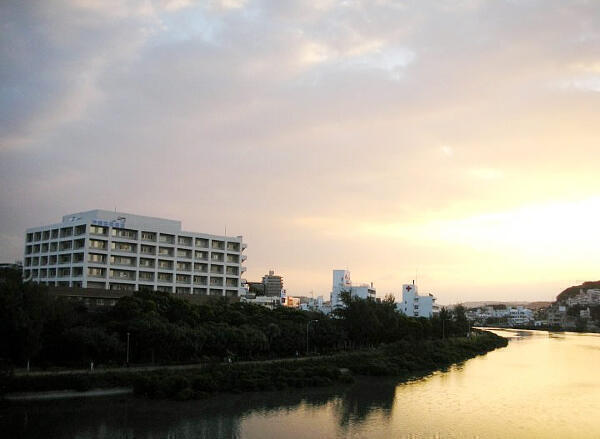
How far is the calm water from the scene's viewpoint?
2511cm

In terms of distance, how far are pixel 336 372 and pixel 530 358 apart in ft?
108

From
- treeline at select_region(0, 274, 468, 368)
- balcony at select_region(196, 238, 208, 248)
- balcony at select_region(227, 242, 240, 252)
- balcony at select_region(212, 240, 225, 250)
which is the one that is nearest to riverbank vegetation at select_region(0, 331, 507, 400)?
treeline at select_region(0, 274, 468, 368)

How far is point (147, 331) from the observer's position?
36344 millimetres

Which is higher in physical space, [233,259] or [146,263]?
[233,259]

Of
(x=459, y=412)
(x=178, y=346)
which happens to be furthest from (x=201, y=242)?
(x=459, y=412)

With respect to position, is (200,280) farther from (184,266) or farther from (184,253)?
(184,253)

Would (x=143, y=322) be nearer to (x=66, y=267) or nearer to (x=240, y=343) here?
(x=240, y=343)

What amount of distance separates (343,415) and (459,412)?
6.29 meters

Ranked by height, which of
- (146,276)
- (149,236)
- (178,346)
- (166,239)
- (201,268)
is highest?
(149,236)

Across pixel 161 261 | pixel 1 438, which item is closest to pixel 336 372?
pixel 1 438

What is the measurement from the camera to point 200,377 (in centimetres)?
3322

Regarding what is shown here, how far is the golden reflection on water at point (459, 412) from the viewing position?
85.1ft

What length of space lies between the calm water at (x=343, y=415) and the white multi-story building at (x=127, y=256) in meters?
29.3

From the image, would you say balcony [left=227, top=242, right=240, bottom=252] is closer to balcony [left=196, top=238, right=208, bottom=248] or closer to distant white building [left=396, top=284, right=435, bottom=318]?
balcony [left=196, top=238, right=208, bottom=248]
